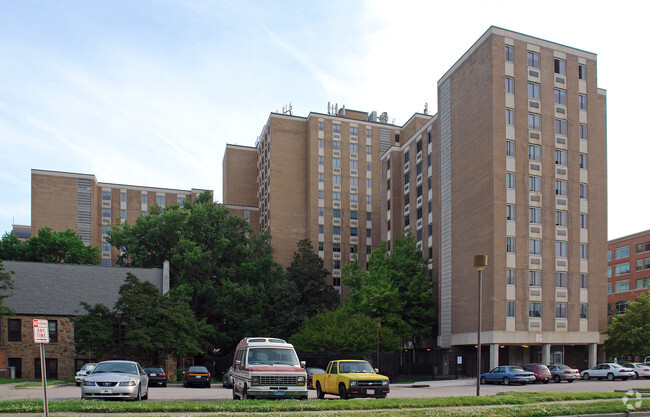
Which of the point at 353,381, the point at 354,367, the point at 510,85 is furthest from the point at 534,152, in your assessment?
the point at 353,381

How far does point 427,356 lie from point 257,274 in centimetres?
2051

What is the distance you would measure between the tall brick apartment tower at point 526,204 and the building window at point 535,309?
9 cm

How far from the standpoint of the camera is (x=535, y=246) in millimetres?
54156

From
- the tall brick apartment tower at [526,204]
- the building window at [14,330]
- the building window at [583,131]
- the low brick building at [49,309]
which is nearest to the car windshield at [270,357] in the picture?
the low brick building at [49,309]

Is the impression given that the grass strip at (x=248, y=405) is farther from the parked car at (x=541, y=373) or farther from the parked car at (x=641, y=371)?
the parked car at (x=641, y=371)

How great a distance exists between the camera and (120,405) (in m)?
16.7

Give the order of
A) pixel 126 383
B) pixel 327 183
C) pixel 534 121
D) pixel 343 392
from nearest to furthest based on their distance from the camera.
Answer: pixel 126 383 → pixel 343 392 → pixel 534 121 → pixel 327 183

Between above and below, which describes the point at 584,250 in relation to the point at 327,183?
below

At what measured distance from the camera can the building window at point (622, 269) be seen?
91656mm

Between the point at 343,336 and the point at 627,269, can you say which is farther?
the point at 627,269

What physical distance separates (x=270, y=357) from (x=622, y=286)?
280 feet

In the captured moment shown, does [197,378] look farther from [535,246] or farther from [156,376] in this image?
[535,246]

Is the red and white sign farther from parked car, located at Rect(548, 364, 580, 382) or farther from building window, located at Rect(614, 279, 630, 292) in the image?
building window, located at Rect(614, 279, 630, 292)

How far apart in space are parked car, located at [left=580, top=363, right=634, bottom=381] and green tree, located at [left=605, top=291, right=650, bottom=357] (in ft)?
28.9
